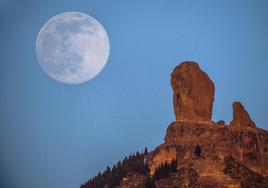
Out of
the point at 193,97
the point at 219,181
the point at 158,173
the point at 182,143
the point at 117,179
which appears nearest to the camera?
the point at 219,181

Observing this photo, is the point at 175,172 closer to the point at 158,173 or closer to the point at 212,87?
the point at 158,173

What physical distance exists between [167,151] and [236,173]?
23.2m

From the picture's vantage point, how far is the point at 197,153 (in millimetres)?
99375

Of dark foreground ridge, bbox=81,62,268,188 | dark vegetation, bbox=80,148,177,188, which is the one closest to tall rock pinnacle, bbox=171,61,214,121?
dark foreground ridge, bbox=81,62,268,188

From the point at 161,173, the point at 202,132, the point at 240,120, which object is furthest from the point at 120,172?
the point at 240,120

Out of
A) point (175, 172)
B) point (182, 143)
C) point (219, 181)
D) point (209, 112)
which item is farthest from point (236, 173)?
point (209, 112)

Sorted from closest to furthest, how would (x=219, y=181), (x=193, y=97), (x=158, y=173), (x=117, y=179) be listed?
(x=219, y=181)
(x=158, y=173)
(x=117, y=179)
(x=193, y=97)

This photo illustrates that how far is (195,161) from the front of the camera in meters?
93.1

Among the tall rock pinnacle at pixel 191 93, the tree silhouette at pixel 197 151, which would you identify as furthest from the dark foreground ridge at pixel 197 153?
the tree silhouette at pixel 197 151

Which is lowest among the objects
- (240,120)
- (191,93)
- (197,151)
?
(197,151)

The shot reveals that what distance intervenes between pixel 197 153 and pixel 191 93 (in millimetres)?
23807

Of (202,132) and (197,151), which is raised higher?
(202,132)

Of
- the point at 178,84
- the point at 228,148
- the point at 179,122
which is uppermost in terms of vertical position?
the point at 178,84

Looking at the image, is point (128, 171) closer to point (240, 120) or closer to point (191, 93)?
point (191, 93)
